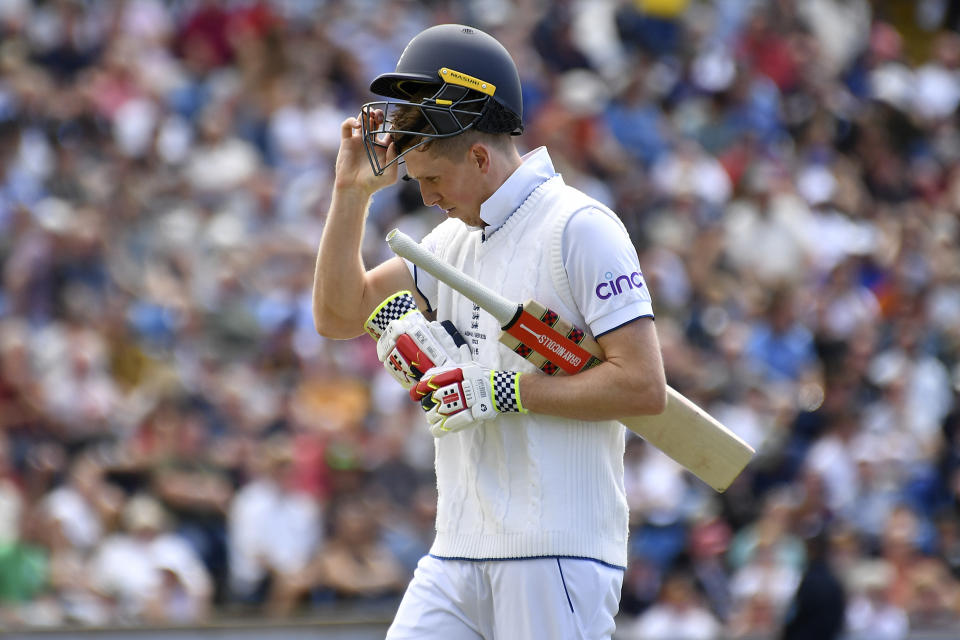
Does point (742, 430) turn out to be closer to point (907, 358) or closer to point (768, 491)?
point (768, 491)

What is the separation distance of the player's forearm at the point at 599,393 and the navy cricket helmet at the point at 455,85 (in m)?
0.75

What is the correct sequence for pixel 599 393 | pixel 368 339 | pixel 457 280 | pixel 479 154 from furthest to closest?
1. pixel 368 339
2. pixel 479 154
3. pixel 457 280
4. pixel 599 393

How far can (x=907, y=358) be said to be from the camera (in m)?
11.7

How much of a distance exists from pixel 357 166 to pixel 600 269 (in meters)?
0.87

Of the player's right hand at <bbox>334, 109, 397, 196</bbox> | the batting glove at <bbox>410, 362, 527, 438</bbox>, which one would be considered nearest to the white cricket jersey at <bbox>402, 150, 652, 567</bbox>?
the batting glove at <bbox>410, 362, 527, 438</bbox>

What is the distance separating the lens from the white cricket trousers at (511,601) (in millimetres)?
4047

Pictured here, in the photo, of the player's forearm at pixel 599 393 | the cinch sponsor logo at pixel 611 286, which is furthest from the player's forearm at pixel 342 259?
the cinch sponsor logo at pixel 611 286

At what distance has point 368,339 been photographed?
1087 cm

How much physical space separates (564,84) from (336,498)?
5311 mm

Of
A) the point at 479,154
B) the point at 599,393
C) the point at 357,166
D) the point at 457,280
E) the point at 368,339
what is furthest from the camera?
the point at 368,339

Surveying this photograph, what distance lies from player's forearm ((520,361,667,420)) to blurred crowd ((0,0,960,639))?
15.3 ft

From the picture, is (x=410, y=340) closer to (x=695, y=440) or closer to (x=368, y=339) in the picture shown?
(x=695, y=440)

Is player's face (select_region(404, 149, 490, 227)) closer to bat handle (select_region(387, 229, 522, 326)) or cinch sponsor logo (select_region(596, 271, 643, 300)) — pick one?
bat handle (select_region(387, 229, 522, 326))

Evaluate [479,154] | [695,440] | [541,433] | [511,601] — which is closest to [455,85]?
[479,154]
